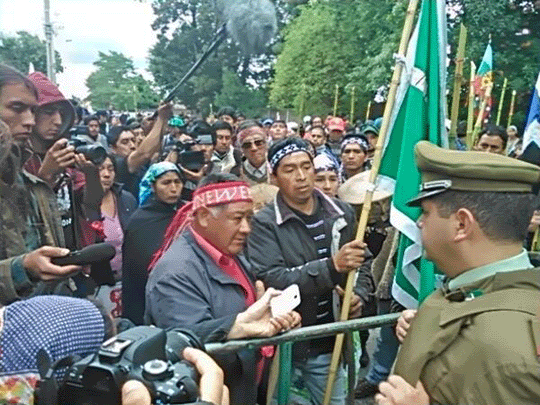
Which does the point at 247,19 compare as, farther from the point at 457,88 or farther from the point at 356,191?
the point at 457,88

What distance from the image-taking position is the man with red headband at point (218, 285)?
2387 millimetres

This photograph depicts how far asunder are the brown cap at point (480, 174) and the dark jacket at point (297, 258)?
1.36m

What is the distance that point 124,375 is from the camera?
132cm

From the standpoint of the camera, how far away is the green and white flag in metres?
3.16

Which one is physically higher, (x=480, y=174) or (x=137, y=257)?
(x=480, y=174)

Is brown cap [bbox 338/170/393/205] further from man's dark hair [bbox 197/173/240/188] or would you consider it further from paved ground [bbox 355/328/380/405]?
man's dark hair [bbox 197/173/240/188]

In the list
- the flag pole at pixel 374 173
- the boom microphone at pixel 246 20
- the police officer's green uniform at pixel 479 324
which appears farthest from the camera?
the boom microphone at pixel 246 20

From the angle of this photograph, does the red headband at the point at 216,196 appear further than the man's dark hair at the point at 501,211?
Yes

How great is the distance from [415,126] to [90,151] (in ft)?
7.65

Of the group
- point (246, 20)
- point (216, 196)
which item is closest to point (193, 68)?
point (246, 20)

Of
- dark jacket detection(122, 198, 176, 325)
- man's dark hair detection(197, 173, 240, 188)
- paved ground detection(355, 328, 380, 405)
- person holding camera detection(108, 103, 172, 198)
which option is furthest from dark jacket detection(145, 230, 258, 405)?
person holding camera detection(108, 103, 172, 198)

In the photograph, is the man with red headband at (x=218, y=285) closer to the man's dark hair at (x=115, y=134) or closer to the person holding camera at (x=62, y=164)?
the person holding camera at (x=62, y=164)

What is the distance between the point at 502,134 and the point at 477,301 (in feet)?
16.2

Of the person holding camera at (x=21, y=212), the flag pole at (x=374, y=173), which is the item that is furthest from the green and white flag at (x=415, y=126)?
the person holding camera at (x=21, y=212)
